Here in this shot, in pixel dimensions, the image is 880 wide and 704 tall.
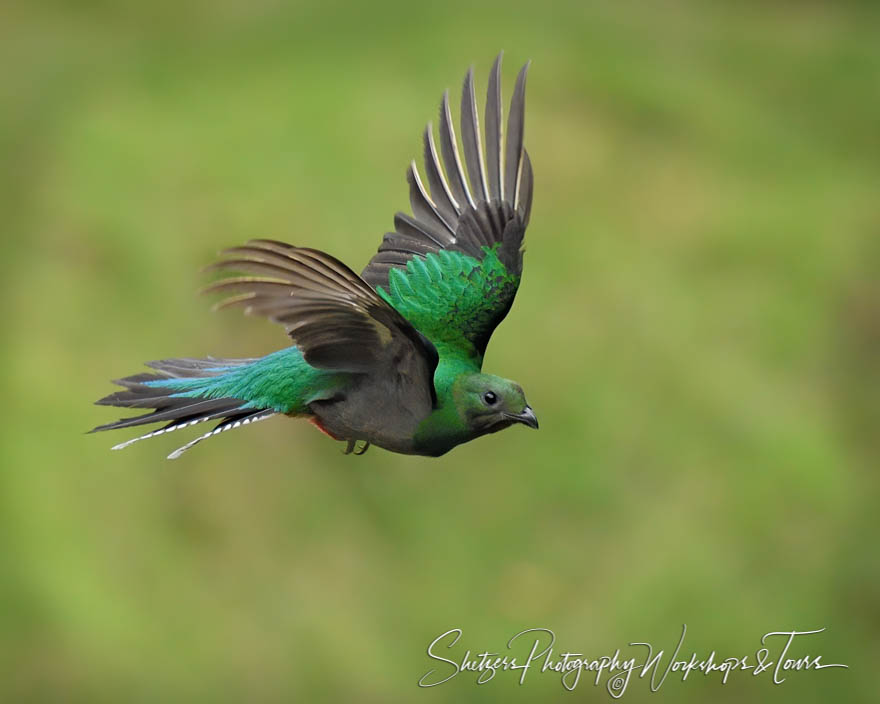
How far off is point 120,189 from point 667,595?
9519mm

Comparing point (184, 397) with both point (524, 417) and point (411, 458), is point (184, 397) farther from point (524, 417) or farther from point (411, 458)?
point (411, 458)

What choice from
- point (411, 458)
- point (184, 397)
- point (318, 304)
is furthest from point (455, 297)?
point (411, 458)

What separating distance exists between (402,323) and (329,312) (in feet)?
1.07

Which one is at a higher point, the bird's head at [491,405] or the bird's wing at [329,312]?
the bird's wing at [329,312]

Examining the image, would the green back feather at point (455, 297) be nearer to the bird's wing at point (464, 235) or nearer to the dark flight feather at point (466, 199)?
the bird's wing at point (464, 235)

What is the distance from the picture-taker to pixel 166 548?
56.9 ft

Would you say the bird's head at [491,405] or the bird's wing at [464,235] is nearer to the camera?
the bird's head at [491,405]

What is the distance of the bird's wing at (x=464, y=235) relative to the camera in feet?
Answer: 25.8

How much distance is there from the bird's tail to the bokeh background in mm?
9013

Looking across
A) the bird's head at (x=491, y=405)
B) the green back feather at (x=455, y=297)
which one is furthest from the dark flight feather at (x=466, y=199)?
the bird's head at (x=491, y=405)

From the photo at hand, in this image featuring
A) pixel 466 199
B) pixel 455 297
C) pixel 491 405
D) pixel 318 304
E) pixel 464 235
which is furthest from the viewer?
pixel 466 199

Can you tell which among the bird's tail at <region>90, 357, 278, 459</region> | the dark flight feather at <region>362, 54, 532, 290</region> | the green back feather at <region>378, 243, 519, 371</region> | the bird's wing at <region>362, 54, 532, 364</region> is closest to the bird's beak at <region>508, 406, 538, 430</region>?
the green back feather at <region>378, 243, 519, 371</region>

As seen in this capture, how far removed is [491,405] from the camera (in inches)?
271

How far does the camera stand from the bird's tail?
7398mm
